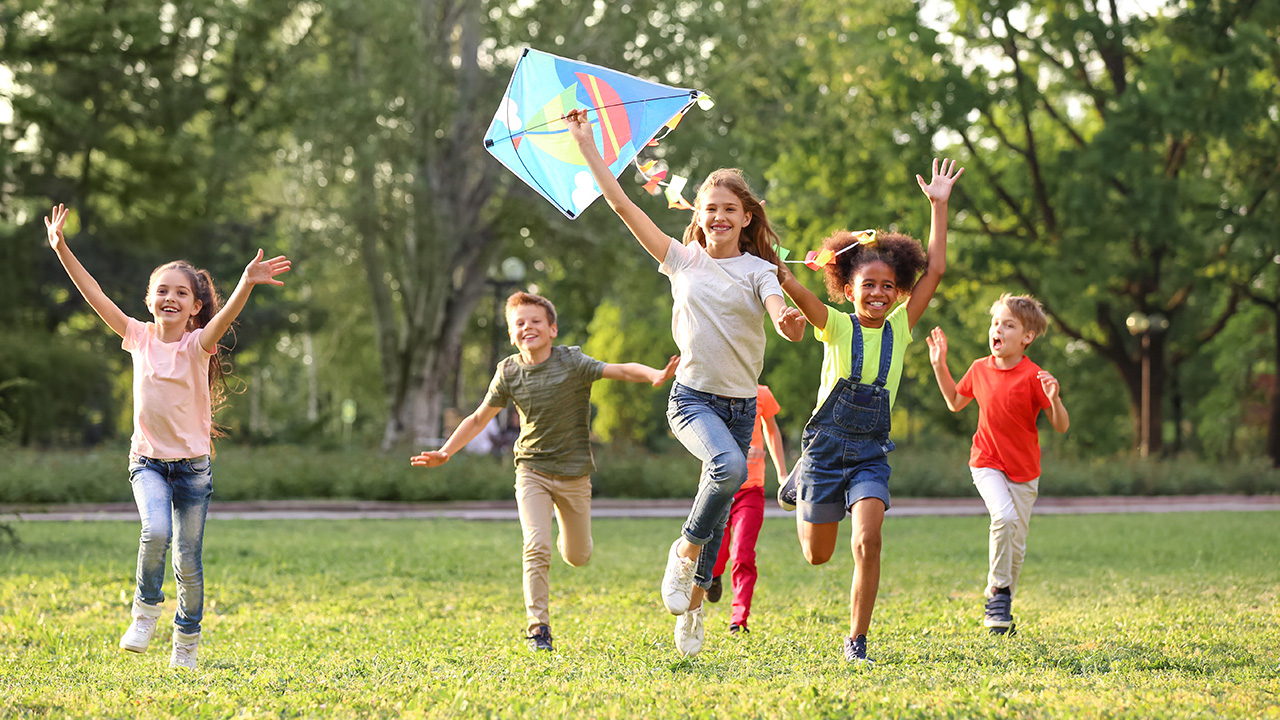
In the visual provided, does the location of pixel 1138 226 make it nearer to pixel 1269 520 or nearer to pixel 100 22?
pixel 1269 520

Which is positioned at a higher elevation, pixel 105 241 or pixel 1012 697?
pixel 105 241

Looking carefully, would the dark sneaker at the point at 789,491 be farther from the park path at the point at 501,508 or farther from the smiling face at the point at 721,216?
the park path at the point at 501,508

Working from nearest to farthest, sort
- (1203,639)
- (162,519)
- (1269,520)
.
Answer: (162,519) → (1203,639) → (1269,520)

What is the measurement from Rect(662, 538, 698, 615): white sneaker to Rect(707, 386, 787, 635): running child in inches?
55.0

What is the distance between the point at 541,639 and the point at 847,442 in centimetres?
206

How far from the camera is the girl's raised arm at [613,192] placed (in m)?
5.82

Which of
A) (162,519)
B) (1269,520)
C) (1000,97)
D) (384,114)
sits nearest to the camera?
(162,519)

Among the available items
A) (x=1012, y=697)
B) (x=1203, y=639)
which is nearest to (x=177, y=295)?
(x=1012, y=697)

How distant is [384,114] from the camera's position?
24422mm

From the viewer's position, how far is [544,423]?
7008 millimetres

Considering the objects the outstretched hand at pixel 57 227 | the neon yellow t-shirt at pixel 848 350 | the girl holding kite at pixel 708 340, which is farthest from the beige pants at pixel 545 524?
the outstretched hand at pixel 57 227

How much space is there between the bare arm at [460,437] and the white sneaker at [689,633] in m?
1.52

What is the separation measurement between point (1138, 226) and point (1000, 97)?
4408 mm

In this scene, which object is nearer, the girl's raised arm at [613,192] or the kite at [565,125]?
the girl's raised arm at [613,192]
